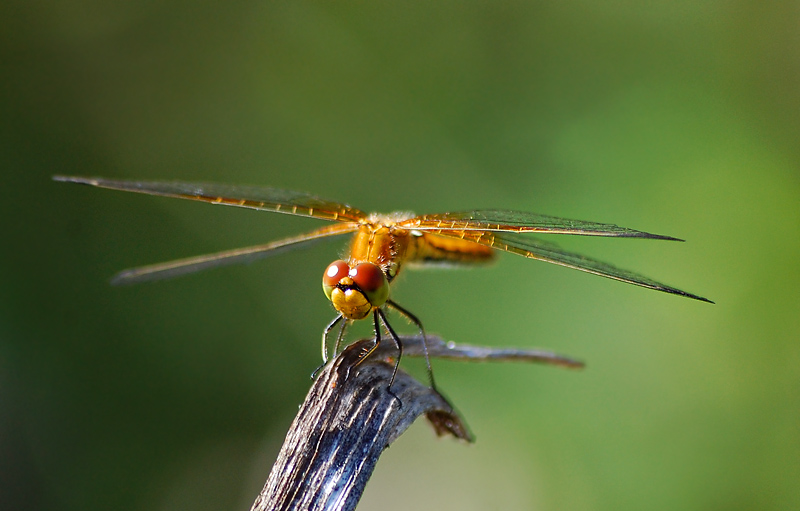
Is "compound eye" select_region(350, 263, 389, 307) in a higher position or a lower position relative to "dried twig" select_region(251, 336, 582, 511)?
higher

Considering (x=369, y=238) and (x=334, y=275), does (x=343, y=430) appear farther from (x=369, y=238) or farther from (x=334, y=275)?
(x=369, y=238)

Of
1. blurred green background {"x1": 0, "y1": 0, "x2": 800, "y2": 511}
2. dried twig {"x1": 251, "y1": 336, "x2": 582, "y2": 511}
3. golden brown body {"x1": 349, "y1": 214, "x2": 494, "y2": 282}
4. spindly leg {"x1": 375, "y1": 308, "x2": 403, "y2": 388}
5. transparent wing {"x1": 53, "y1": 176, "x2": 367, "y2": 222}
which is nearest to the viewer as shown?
dried twig {"x1": 251, "y1": 336, "x2": 582, "y2": 511}

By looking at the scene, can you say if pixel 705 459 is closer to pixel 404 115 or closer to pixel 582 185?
pixel 582 185

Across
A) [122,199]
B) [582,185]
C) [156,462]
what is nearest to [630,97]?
[582,185]

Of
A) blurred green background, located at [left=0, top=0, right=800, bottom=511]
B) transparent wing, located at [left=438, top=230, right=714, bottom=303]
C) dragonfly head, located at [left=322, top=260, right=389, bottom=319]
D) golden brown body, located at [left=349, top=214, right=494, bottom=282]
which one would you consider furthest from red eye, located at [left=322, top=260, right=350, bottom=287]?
blurred green background, located at [left=0, top=0, right=800, bottom=511]

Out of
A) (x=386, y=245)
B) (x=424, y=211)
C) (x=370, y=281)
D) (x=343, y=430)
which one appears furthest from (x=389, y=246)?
(x=424, y=211)

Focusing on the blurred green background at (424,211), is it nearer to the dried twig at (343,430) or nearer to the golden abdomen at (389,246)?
the golden abdomen at (389,246)

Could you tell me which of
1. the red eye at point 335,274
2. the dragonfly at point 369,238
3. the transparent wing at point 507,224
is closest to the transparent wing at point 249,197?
the dragonfly at point 369,238

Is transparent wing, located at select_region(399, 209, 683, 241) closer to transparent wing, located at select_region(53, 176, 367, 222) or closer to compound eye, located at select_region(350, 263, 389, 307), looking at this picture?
transparent wing, located at select_region(53, 176, 367, 222)

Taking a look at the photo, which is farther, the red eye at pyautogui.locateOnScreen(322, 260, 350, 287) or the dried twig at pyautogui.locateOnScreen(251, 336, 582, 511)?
the red eye at pyautogui.locateOnScreen(322, 260, 350, 287)
